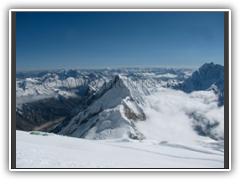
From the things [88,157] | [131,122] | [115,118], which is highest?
[88,157]

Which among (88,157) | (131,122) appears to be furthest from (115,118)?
(88,157)

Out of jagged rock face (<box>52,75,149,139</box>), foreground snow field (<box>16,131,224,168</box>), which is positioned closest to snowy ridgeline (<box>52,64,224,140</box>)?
jagged rock face (<box>52,75,149,139</box>)

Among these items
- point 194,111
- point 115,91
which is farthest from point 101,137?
point 194,111

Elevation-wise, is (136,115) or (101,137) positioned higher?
(136,115)

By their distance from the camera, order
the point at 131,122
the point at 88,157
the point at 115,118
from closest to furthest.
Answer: the point at 88,157 → the point at 131,122 → the point at 115,118

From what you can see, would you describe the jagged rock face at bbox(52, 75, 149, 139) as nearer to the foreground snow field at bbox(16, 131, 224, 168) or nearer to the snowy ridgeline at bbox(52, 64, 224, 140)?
the snowy ridgeline at bbox(52, 64, 224, 140)

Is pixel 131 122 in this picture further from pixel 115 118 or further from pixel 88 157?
pixel 88 157

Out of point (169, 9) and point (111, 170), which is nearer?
point (111, 170)

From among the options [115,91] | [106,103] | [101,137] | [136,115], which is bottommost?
[101,137]

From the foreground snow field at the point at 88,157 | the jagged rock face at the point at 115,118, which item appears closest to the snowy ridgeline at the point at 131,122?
the jagged rock face at the point at 115,118

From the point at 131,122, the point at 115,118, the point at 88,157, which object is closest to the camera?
the point at 88,157
